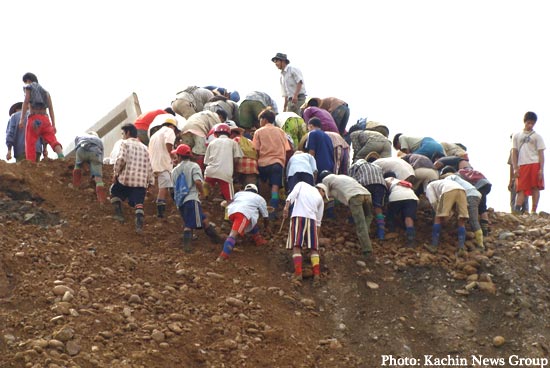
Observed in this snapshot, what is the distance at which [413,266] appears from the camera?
37.7 feet

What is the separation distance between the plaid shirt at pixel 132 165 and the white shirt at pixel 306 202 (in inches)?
88.5

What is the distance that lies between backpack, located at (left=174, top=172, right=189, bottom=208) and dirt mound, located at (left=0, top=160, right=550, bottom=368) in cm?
72

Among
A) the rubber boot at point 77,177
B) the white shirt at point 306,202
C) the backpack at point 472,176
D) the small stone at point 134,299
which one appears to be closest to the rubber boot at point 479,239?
the backpack at point 472,176

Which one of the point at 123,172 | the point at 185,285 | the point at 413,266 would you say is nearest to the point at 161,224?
the point at 123,172

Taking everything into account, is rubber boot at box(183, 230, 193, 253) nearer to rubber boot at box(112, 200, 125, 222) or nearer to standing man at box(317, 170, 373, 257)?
rubber boot at box(112, 200, 125, 222)

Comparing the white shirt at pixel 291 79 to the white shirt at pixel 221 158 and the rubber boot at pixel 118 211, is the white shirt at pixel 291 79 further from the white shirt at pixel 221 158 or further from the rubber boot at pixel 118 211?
the rubber boot at pixel 118 211

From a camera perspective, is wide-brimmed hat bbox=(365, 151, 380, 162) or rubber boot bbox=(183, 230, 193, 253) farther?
wide-brimmed hat bbox=(365, 151, 380, 162)

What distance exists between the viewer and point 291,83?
50.4ft

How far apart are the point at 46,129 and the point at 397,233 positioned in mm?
5991

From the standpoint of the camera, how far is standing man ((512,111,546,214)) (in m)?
13.7

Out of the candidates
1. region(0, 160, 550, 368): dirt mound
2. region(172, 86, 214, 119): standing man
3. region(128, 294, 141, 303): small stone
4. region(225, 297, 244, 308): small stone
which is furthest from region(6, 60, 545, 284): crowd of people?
region(128, 294, 141, 303): small stone

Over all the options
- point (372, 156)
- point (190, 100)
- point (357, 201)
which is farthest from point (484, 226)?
point (190, 100)

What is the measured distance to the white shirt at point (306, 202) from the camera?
10844mm

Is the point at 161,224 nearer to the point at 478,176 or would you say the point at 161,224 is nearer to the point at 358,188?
the point at 358,188
